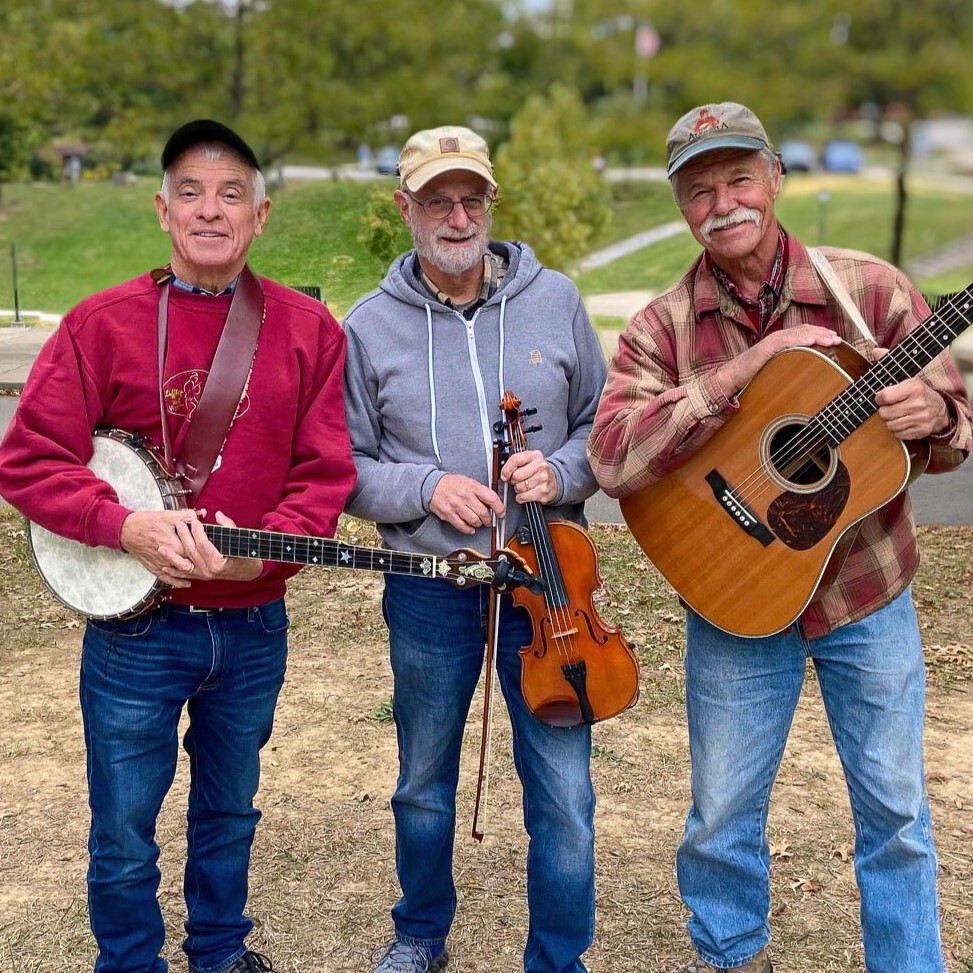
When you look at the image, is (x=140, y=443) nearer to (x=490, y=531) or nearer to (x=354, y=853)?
(x=490, y=531)

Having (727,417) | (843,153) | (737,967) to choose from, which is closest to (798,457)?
(727,417)

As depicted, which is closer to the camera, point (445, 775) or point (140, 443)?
point (140, 443)

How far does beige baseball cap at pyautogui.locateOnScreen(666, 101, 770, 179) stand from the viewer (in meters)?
2.94

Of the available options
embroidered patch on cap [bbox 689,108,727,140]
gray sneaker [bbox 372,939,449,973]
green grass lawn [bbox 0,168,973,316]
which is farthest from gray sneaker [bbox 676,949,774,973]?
green grass lawn [bbox 0,168,973,316]

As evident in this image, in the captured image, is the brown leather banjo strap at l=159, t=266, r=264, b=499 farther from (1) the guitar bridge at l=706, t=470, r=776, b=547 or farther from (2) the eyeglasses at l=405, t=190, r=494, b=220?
(1) the guitar bridge at l=706, t=470, r=776, b=547

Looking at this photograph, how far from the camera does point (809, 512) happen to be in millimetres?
3033

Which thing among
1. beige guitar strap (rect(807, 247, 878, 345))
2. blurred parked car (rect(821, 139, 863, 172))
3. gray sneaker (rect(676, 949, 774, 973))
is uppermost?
blurred parked car (rect(821, 139, 863, 172))

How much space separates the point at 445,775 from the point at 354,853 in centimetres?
134

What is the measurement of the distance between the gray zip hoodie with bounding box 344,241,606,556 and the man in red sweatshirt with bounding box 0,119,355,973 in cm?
12

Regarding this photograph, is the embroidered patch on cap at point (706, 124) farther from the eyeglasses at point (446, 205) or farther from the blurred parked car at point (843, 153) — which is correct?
the blurred parked car at point (843, 153)

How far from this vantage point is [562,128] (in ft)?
83.5

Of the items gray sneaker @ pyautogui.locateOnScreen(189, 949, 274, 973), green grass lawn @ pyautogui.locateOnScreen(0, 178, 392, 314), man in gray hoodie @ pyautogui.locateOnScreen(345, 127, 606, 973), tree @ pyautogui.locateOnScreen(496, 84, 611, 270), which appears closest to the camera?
man in gray hoodie @ pyautogui.locateOnScreen(345, 127, 606, 973)

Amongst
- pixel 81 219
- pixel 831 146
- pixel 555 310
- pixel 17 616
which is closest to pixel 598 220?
pixel 81 219

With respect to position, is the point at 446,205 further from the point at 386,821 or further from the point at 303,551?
the point at 386,821
